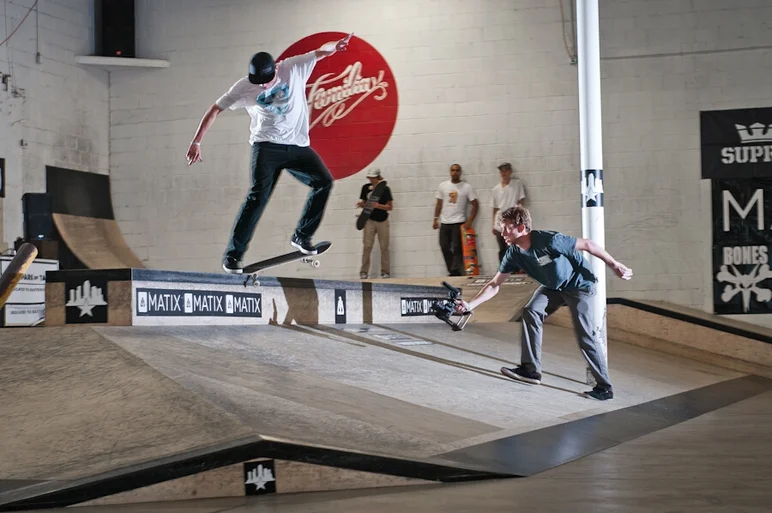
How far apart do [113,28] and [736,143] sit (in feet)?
31.8

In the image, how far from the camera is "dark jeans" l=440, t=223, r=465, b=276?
42.6 feet

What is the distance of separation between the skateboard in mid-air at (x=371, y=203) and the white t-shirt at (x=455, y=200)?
0.91m

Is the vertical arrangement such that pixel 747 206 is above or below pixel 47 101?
below

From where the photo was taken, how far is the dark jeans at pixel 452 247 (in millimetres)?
12977

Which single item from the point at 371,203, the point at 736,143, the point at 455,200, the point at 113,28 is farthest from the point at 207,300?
the point at 113,28

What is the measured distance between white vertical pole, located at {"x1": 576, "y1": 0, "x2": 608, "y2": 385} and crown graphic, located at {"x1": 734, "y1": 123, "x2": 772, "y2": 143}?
656 cm

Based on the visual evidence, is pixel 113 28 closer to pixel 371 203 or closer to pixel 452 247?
pixel 371 203

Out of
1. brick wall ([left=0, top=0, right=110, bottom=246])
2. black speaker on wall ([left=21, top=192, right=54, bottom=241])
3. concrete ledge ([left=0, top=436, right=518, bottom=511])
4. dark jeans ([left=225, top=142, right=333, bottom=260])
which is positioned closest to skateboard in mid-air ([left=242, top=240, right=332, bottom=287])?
dark jeans ([left=225, top=142, right=333, bottom=260])

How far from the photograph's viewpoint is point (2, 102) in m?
12.5

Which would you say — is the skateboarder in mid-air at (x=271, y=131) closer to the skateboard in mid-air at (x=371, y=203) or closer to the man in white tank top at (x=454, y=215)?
the skateboard in mid-air at (x=371, y=203)

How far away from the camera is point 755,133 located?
1256cm

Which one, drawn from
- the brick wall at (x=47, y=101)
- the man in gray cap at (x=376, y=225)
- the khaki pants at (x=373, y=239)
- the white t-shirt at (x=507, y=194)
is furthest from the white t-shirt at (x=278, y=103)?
the brick wall at (x=47, y=101)

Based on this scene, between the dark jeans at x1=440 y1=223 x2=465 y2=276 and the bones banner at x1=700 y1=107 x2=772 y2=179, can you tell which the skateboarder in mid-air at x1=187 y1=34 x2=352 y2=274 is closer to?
the dark jeans at x1=440 y1=223 x2=465 y2=276

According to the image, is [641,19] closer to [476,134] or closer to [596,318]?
[476,134]
